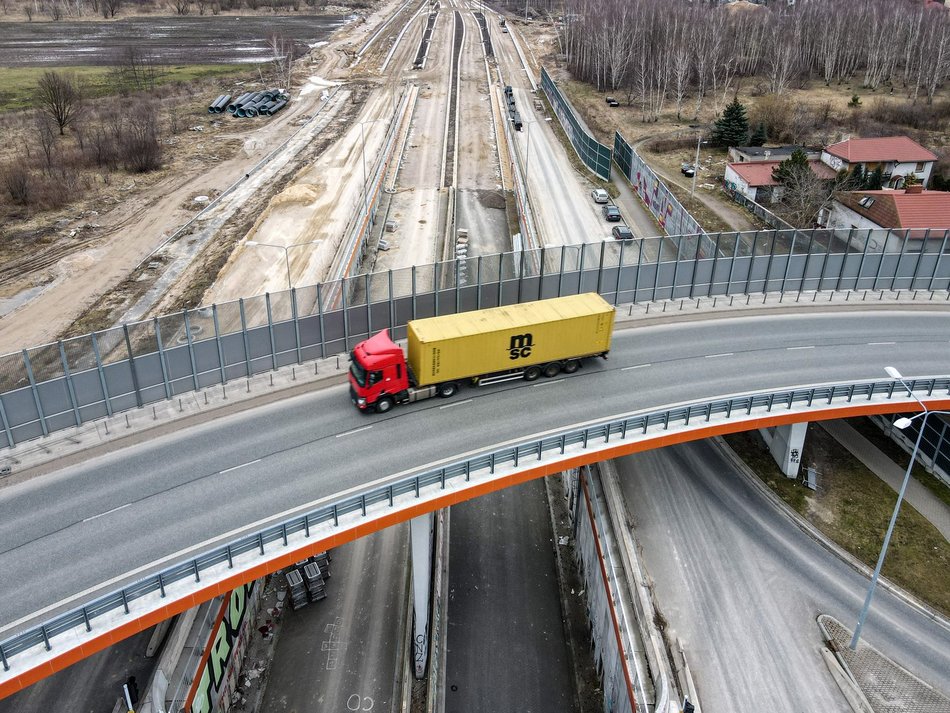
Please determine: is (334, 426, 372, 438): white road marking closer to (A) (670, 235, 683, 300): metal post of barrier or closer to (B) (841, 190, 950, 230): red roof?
(A) (670, 235, 683, 300): metal post of barrier

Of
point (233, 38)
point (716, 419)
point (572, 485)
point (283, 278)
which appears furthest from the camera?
point (233, 38)

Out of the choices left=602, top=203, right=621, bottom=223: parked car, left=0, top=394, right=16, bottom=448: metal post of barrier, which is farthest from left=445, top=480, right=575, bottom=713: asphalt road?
left=602, top=203, right=621, bottom=223: parked car

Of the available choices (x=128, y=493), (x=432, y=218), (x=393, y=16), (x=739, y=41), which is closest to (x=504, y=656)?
(x=128, y=493)

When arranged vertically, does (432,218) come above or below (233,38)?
below

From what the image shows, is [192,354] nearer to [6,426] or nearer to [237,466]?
[237,466]

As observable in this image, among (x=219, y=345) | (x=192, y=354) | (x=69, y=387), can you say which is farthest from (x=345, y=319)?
(x=69, y=387)

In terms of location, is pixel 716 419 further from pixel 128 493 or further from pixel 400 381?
pixel 128 493
